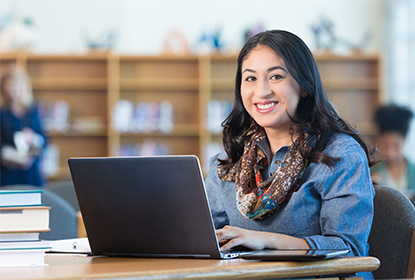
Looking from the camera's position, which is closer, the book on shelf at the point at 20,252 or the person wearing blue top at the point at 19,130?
the book on shelf at the point at 20,252

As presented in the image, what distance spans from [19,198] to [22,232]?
69mm

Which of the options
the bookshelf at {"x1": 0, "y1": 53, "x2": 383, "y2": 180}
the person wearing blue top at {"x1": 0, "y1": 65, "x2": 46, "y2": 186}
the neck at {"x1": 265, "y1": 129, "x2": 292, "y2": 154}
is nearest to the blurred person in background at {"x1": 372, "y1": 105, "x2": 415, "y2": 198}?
the bookshelf at {"x1": 0, "y1": 53, "x2": 383, "y2": 180}

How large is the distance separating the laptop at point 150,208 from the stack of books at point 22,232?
0.13 m

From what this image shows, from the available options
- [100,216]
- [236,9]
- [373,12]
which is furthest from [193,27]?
[100,216]

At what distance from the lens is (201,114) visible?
5410 millimetres

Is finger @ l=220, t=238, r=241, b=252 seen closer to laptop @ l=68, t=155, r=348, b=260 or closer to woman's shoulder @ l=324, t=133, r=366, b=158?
laptop @ l=68, t=155, r=348, b=260

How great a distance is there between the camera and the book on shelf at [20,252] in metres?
1.04

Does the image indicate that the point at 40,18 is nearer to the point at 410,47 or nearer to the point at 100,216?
the point at 410,47

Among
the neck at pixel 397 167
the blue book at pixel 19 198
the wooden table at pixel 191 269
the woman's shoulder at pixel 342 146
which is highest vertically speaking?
the woman's shoulder at pixel 342 146

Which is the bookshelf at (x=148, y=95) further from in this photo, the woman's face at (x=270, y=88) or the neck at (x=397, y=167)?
the woman's face at (x=270, y=88)

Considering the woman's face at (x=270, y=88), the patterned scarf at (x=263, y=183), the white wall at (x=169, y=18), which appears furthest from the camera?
the white wall at (x=169, y=18)

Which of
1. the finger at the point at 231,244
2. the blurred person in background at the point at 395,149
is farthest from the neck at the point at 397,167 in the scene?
the finger at the point at 231,244

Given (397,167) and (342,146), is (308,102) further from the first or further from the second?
(397,167)

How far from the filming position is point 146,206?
1087 millimetres
